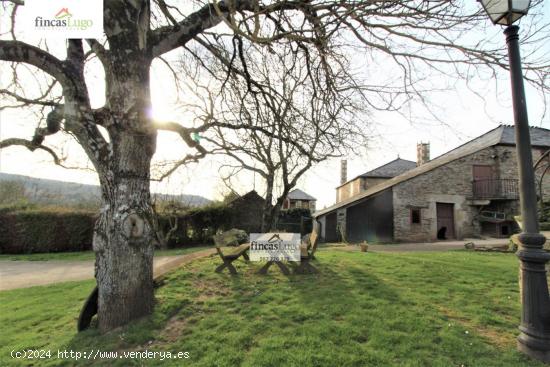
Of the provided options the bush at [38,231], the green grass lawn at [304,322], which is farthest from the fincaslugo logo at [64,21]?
the bush at [38,231]

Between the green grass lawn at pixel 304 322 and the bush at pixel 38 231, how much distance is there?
1419cm

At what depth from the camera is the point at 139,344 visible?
355cm

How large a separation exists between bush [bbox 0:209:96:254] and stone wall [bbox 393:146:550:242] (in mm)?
21103

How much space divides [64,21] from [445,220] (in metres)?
23.6

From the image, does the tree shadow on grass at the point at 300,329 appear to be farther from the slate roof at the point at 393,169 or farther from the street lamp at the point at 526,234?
the slate roof at the point at 393,169

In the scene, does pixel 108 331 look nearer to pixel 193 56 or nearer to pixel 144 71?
pixel 144 71

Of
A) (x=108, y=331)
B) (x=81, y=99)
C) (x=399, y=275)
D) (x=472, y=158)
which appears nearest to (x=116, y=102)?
(x=81, y=99)

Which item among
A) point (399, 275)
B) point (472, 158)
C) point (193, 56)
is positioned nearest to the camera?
point (399, 275)

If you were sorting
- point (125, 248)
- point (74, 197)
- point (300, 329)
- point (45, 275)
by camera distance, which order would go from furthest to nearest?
point (74, 197), point (45, 275), point (125, 248), point (300, 329)

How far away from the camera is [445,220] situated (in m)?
21.6

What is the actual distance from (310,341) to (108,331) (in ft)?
8.81

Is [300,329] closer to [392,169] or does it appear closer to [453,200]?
[453,200]

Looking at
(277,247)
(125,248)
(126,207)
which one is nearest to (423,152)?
(277,247)

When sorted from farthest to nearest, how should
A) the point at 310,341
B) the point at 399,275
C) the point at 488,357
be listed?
the point at 399,275 < the point at 310,341 < the point at 488,357
